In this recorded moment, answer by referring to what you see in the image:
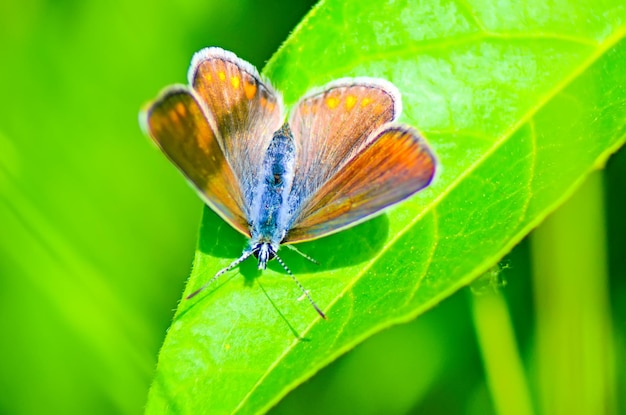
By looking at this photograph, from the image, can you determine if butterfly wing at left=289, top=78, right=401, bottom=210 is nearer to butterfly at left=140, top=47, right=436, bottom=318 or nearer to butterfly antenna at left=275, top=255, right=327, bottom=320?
butterfly at left=140, top=47, right=436, bottom=318

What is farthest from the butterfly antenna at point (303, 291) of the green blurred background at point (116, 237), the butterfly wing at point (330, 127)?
the green blurred background at point (116, 237)

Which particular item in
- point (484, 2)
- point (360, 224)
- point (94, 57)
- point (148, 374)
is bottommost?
point (148, 374)

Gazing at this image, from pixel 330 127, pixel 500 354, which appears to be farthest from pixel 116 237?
pixel 500 354

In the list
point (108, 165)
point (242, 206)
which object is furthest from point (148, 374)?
point (108, 165)

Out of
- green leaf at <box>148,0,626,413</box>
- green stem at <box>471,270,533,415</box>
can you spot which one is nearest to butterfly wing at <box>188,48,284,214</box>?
green leaf at <box>148,0,626,413</box>

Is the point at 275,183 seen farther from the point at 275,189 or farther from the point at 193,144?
the point at 193,144

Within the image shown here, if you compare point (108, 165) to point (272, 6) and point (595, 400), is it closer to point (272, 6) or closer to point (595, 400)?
point (272, 6)
